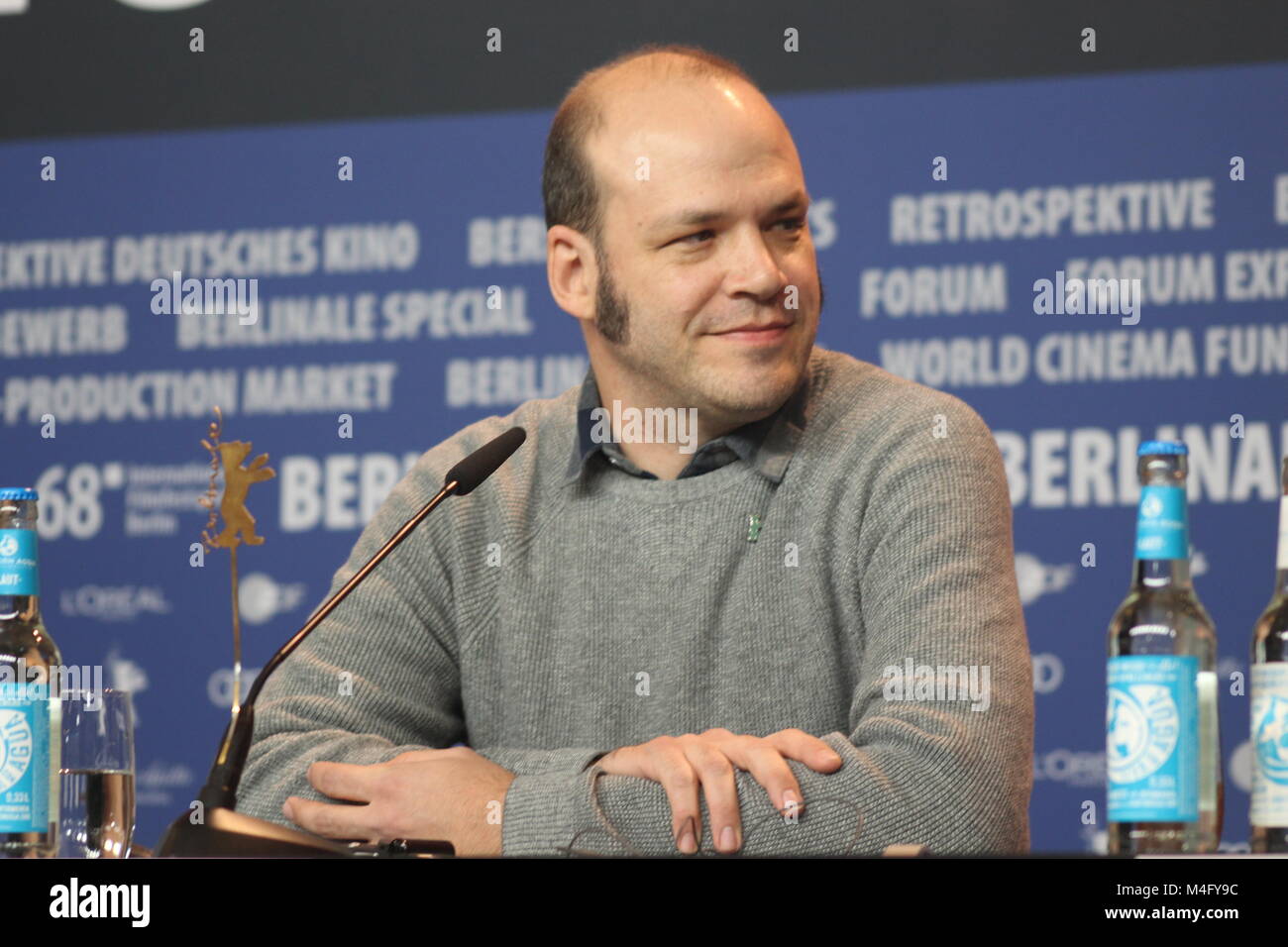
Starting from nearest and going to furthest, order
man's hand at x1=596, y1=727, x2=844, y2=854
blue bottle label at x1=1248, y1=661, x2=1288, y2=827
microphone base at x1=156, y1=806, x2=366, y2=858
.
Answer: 1. blue bottle label at x1=1248, y1=661, x2=1288, y2=827
2. microphone base at x1=156, y1=806, x2=366, y2=858
3. man's hand at x1=596, y1=727, x2=844, y2=854

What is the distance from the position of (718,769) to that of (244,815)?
45cm

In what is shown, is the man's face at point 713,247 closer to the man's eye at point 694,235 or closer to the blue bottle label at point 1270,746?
the man's eye at point 694,235

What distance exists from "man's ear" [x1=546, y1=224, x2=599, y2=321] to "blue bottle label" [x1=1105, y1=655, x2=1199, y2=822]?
1.23m

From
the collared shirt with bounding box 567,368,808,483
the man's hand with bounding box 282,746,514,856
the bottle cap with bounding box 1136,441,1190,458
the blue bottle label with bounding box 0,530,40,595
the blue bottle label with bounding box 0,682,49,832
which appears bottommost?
the man's hand with bounding box 282,746,514,856

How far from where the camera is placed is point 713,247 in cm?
204

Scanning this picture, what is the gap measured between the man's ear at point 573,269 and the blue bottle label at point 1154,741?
1232 mm

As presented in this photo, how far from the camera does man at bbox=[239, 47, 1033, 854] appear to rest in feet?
5.83

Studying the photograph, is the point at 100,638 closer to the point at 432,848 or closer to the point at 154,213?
the point at 154,213

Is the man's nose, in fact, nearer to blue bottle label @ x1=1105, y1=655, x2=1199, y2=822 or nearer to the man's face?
the man's face

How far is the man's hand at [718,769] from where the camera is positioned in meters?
1.54

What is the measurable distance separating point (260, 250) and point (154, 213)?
10.3 inches

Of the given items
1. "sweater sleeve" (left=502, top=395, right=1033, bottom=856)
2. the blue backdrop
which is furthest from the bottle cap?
the blue backdrop

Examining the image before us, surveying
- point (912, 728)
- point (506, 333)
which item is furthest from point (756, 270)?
point (506, 333)
